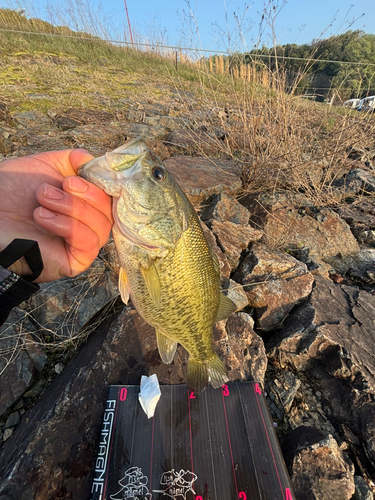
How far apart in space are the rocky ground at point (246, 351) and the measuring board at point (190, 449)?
5.7 inches

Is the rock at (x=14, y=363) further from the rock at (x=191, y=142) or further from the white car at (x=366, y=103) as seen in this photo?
the white car at (x=366, y=103)

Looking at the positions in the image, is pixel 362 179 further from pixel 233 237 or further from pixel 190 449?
pixel 190 449

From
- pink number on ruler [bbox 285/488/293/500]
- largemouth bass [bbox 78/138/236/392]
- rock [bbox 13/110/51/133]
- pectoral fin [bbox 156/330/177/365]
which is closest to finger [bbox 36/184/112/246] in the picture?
largemouth bass [bbox 78/138/236/392]

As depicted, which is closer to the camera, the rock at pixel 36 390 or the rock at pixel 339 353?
the rock at pixel 339 353

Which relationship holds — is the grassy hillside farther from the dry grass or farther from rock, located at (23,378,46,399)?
rock, located at (23,378,46,399)

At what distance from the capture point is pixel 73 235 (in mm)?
Result: 1754

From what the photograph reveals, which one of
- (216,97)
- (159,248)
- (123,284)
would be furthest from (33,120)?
(159,248)

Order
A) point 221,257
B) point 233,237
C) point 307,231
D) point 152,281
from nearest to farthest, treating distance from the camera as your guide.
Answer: point 152,281 < point 221,257 < point 233,237 < point 307,231

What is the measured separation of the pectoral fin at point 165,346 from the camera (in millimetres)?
2076

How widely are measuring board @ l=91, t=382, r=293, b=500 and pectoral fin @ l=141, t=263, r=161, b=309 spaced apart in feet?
3.34

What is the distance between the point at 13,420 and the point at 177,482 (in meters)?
1.58

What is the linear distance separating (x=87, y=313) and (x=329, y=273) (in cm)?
358

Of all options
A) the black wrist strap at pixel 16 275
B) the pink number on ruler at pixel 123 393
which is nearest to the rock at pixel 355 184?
the pink number on ruler at pixel 123 393

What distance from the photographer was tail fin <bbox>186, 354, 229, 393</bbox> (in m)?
2.15
